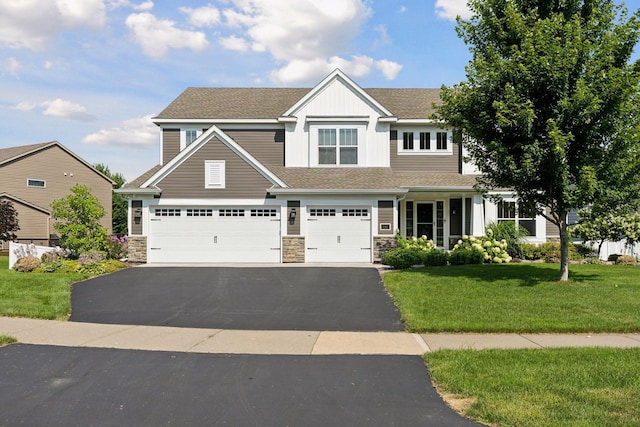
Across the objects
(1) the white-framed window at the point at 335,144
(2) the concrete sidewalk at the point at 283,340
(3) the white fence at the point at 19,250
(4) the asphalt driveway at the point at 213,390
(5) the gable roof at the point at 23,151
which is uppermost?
(5) the gable roof at the point at 23,151

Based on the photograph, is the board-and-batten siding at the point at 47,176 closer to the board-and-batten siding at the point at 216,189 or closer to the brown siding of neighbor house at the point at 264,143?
the brown siding of neighbor house at the point at 264,143

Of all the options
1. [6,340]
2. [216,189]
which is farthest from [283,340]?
[216,189]

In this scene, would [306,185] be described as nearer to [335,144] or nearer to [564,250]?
[335,144]

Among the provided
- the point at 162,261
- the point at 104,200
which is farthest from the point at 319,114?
the point at 104,200

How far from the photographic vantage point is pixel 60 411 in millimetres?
5328

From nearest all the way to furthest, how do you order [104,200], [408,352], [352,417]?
[352,417] → [408,352] → [104,200]

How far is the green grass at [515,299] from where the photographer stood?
9188mm

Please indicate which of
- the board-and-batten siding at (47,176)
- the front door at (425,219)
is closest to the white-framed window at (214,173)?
the front door at (425,219)

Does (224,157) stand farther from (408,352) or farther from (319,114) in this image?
(408,352)

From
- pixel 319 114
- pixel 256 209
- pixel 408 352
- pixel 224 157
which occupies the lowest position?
pixel 408 352

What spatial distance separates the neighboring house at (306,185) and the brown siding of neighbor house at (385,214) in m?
0.04

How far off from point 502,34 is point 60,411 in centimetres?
1254

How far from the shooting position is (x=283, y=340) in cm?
854

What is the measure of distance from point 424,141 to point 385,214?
4905mm
